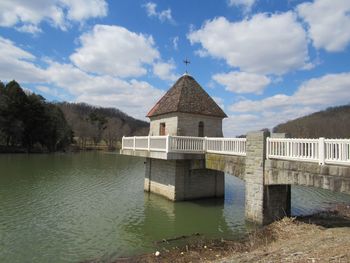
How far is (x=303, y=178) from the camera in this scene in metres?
9.78

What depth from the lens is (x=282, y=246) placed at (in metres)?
8.31

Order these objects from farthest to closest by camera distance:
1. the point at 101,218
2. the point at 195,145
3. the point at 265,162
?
the point at 195,145 → the point at 101,218 → the point at 265,162

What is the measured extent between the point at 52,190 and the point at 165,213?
942 centimetres

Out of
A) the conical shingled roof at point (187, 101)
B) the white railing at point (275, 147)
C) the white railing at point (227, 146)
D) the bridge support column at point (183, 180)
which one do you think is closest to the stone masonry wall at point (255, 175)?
the white railing at point (275, 147)

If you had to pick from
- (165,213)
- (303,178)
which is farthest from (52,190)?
(303,178)

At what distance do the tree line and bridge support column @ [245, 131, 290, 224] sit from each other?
49827 mm

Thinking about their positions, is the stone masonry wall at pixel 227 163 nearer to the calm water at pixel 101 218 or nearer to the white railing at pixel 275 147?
the white railing at pixel 275 147

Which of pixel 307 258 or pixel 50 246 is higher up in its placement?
pixel 307 258

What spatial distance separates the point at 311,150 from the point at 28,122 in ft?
192

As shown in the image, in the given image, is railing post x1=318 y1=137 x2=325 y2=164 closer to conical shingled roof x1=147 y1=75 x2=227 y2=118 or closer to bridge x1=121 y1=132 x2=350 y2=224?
bridge x1=121 y1=132 x2=350 y2=224

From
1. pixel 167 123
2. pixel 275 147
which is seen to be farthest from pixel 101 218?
pixel 275 147

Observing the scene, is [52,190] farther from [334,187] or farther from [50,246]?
[334,187]

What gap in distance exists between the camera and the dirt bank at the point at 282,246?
706cm

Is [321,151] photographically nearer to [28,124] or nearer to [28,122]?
[28,124]
